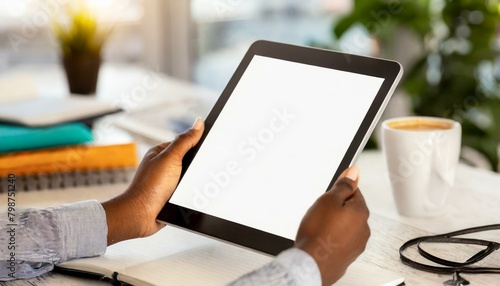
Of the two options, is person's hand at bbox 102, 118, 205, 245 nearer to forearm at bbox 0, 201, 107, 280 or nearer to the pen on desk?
forearm at bbox 0, 201, 107, 280

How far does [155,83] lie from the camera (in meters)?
2.22

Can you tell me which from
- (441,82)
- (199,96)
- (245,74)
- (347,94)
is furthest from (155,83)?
(347,94)

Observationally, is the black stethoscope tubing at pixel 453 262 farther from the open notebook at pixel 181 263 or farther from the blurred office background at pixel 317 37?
the blurred office background at pixel 317 37

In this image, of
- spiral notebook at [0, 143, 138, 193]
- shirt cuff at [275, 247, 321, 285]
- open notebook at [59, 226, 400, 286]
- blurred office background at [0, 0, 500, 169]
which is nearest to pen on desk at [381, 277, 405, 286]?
open notebook at [59, 226, 400, 286]

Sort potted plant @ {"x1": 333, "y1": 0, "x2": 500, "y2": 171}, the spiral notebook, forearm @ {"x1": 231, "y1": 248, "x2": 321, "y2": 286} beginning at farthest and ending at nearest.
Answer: potted plant @ {"x1": 333, "y1": 0, "x2": 500, "y2": 171}
the spiral notebook
forearm @ {"x1": 231, "y1": 248, "x2": 321, "y2": 286}

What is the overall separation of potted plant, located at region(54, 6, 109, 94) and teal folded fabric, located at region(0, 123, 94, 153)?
1.65ft

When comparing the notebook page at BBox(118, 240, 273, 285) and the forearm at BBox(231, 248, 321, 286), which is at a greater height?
the forearm at BBox(231, 248, 321, 286)

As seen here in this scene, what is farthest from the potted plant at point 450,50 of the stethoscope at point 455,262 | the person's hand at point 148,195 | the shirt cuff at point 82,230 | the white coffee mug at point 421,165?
the shirt cuff at point 82,230

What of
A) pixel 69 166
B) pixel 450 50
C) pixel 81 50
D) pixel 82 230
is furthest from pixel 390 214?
pixel 450 50

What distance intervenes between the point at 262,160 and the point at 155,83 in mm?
1296

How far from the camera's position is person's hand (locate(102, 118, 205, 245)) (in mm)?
981

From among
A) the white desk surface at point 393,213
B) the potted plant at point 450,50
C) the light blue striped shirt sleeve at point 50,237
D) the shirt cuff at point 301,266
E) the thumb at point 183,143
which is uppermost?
the thumb at point 183,143

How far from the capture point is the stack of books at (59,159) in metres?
1.30

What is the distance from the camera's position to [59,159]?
4.31 ft
